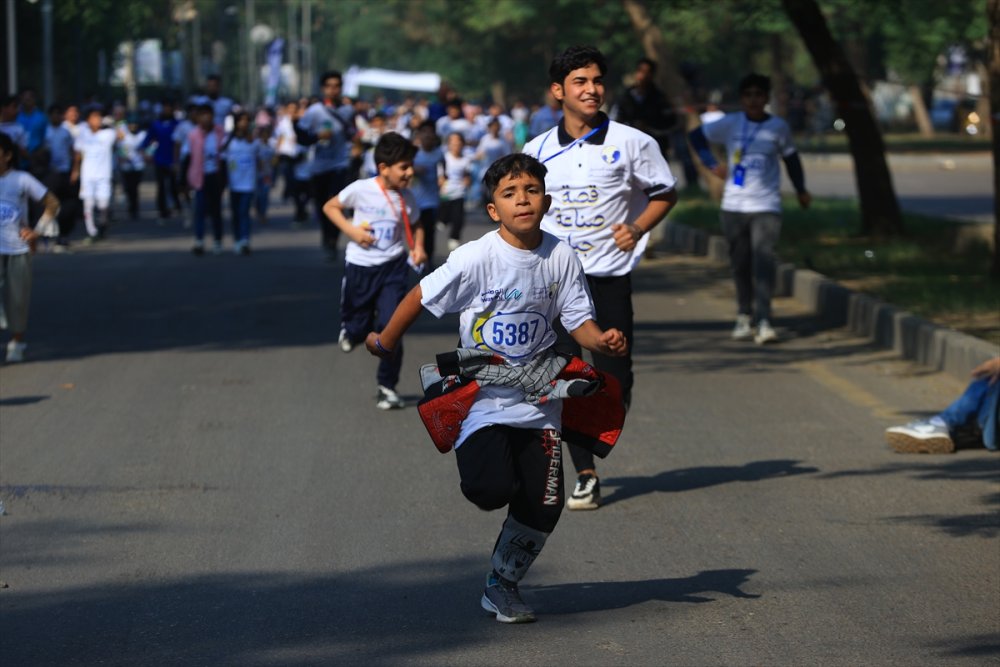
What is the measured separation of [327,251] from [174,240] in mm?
4409

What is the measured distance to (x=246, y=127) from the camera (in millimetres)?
20312

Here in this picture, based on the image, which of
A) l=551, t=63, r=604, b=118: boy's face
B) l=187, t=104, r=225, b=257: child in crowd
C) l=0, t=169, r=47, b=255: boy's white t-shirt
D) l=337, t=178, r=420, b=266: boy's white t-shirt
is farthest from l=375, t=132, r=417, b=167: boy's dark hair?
l=187, t=104, r=225, b=257: child in crowd

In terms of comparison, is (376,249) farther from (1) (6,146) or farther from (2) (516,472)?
(2) (516,472)

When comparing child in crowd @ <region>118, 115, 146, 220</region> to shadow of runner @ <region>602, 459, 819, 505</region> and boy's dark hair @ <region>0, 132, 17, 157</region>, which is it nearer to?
boy's dark hair @ <region>0, 132, 17, 157</region>

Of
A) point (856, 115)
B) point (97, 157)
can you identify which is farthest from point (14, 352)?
point (97, 157)

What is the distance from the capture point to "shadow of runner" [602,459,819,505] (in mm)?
7832

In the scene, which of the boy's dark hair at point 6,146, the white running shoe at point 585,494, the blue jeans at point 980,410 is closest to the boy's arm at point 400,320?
the white running shoe at point 585,494

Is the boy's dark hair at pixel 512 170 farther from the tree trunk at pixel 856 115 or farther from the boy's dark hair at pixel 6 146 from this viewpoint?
the tree trunk at pixel 856 115

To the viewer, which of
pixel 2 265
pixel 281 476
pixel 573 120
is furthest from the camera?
pixel 2 265

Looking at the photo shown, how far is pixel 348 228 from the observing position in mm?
10000

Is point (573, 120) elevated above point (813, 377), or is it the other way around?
point (573, 120)

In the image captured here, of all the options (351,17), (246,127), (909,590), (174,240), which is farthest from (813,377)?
(351,17)

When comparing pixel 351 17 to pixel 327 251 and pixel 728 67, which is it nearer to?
pixel 728 67

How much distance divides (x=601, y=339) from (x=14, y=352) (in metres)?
7.22
